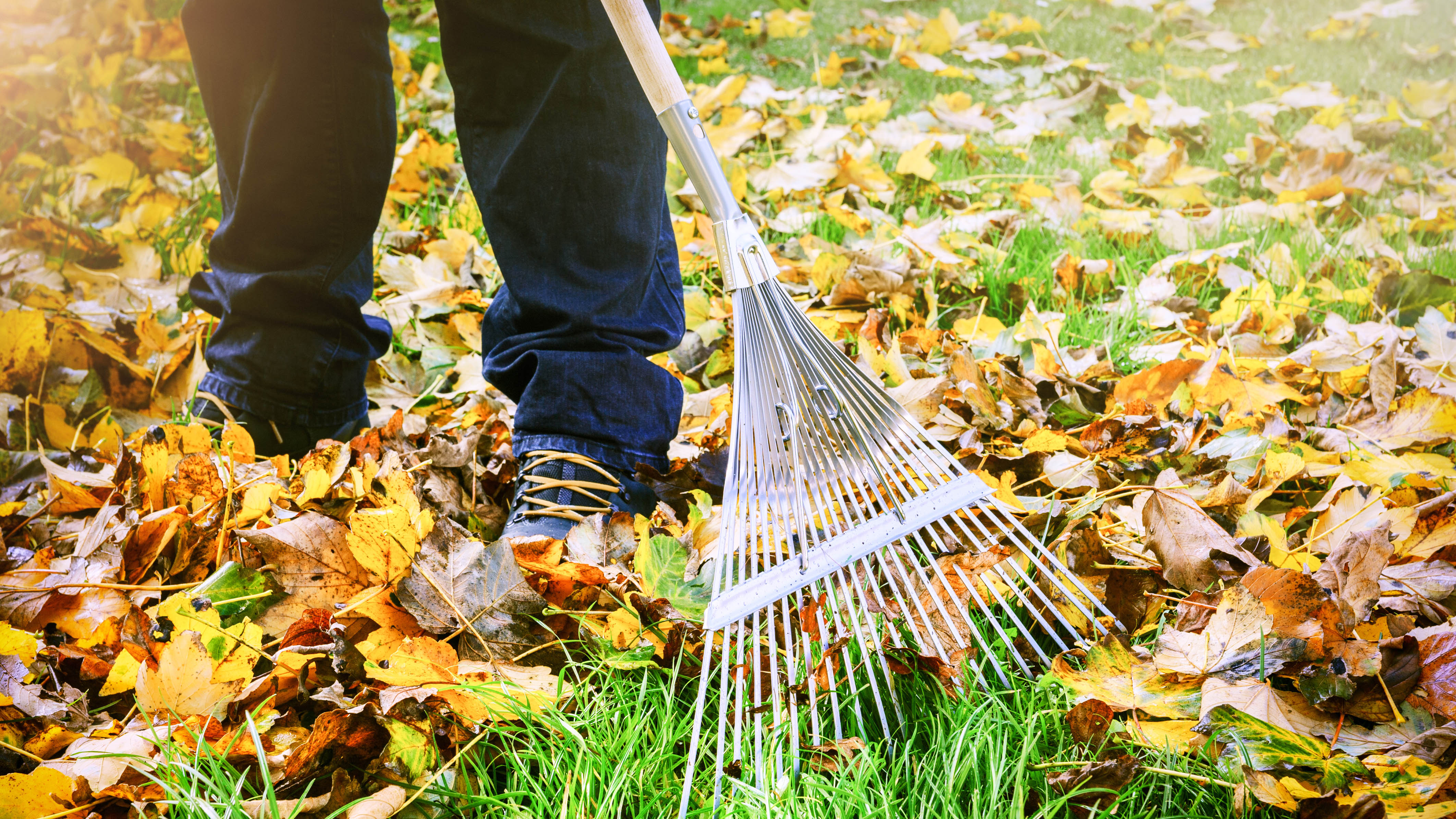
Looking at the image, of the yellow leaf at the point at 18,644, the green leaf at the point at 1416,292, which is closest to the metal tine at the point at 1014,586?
the yellow leaf at the point at 18,644

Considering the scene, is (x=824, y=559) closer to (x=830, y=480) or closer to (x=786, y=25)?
(x=830, y=480)

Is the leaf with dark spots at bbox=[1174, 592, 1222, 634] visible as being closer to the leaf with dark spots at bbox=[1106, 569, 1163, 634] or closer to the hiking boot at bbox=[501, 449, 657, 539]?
the leaf with dark spots at bbox=[1106, 569, 1163, 634]

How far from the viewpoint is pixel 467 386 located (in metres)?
1.58

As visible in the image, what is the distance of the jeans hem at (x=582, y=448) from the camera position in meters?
1.22

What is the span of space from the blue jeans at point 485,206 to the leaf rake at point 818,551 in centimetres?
16

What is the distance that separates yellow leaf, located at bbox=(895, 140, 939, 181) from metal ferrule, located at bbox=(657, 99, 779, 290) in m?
1.32

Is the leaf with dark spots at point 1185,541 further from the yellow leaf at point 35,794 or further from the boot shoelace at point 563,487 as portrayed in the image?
the yellow leaf at point 35,794

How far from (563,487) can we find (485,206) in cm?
41

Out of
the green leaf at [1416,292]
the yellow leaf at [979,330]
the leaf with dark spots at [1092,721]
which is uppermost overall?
the green leaf at [1416,292]

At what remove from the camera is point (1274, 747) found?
75cm

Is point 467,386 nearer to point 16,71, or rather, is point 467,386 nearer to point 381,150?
point 381,150

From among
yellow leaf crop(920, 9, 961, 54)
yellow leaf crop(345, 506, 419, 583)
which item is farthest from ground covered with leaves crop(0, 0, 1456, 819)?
yellow leaf crop(920, 9, 961, 54)

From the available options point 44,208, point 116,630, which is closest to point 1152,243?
point 116,630

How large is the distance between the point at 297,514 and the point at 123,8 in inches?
150
